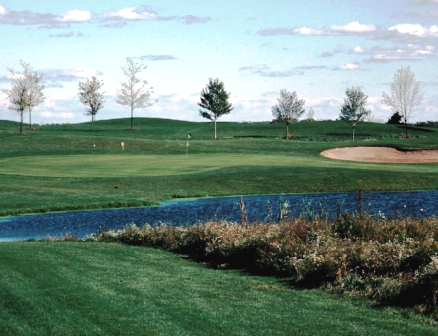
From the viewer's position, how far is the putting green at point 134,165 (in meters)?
46.4

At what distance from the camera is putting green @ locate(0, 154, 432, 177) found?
4642cm

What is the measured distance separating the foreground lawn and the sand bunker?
1825 inches

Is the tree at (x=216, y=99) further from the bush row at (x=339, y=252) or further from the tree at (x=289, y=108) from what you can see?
the bush row at (x=339, y=252)

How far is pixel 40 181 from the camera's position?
42969 millimetres

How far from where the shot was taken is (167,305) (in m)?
11.6

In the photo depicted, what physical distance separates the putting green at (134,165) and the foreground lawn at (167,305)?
30.5 meters

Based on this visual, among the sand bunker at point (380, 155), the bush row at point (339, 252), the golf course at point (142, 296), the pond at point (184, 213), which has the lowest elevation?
the pond at point (184, 213)

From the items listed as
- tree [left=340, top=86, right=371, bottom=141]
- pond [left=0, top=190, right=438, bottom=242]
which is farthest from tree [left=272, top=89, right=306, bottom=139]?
pond [left=0, top=190, right=438, bottom=242]

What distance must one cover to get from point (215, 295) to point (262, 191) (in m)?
28.1

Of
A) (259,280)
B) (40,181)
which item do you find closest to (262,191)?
(40,181)

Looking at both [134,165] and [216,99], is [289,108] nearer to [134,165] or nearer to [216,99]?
[216,99]

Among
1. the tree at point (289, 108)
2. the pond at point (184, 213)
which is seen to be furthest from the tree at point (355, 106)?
the pond at point (184, 213)

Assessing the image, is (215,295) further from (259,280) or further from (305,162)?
(305,162)

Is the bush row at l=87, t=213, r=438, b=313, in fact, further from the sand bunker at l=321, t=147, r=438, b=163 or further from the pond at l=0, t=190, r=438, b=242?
the sand bunker at l=321, t=147, r=438, b=163
